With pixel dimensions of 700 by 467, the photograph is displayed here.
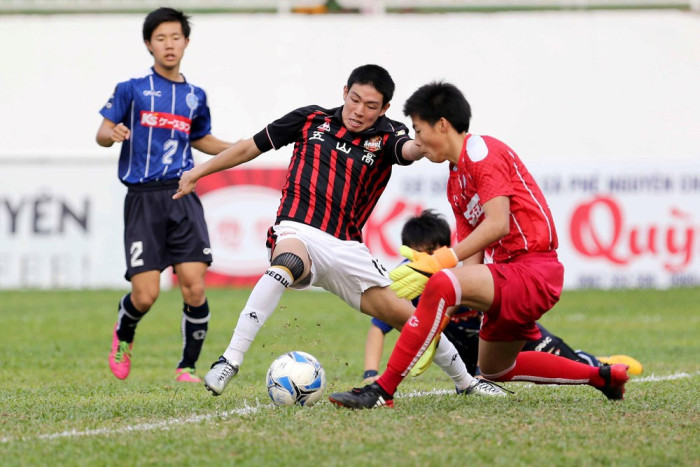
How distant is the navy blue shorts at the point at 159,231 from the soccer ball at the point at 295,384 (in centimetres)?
209

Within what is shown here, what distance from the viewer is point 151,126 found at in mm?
7594

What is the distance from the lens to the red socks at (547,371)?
231 inches

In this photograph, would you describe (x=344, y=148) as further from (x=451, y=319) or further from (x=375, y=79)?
(x=451, y=319)

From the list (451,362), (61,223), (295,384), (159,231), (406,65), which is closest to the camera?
(295,384)

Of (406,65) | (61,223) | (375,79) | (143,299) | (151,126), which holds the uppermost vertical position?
(406,65)

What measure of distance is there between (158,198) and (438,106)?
2.74 metres

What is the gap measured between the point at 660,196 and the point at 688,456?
12.4m

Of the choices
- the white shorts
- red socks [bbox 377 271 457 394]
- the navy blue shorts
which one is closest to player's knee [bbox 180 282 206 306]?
the navy blue shorts

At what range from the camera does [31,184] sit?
16.8 meters

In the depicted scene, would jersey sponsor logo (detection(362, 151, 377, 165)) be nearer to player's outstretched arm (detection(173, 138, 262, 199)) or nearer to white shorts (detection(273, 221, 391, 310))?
white shorts (detection(273, 221, 391, 310))

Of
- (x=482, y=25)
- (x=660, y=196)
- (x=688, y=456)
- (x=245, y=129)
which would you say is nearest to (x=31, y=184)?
(x=245, y=129)

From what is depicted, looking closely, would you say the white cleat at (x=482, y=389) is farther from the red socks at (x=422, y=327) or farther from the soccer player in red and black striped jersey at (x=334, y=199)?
the red socks at (x=422, y=327)

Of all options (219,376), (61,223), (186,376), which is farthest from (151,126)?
(61,223)

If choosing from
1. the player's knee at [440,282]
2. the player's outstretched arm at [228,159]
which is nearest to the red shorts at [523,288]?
the player's knee at [440,282]
